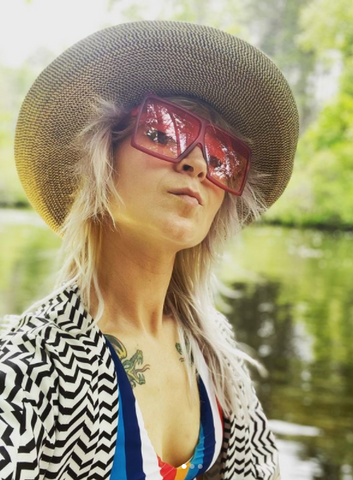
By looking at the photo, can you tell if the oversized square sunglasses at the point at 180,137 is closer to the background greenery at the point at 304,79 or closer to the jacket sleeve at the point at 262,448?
the jacket sleeve at the point at 262,448

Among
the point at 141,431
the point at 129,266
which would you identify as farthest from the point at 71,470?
the point at 129,266

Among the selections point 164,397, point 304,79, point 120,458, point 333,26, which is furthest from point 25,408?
point 304,79

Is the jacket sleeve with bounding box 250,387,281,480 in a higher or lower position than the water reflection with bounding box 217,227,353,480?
higher

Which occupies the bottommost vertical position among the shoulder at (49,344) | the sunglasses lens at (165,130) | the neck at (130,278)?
the shoulder at (49,344)

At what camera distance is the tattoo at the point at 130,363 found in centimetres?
120

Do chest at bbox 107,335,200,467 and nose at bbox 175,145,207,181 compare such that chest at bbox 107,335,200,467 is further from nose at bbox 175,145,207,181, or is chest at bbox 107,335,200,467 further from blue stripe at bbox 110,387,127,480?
nose at bbox 175,145,207,181

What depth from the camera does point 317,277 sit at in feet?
47.0

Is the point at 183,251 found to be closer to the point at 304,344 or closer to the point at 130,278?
the point at 130,278

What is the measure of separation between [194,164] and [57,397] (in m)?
0.53

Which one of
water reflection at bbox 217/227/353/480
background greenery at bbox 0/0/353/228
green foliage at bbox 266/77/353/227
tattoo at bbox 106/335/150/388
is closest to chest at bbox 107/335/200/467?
tattoo at bbox 106/335/150/388

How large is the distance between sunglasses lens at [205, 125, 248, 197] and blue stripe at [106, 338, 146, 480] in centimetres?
47

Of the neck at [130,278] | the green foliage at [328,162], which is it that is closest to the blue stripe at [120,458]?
the neck at [130,278]

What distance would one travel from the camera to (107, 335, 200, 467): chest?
120 cm

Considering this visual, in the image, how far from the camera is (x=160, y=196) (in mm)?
1233
